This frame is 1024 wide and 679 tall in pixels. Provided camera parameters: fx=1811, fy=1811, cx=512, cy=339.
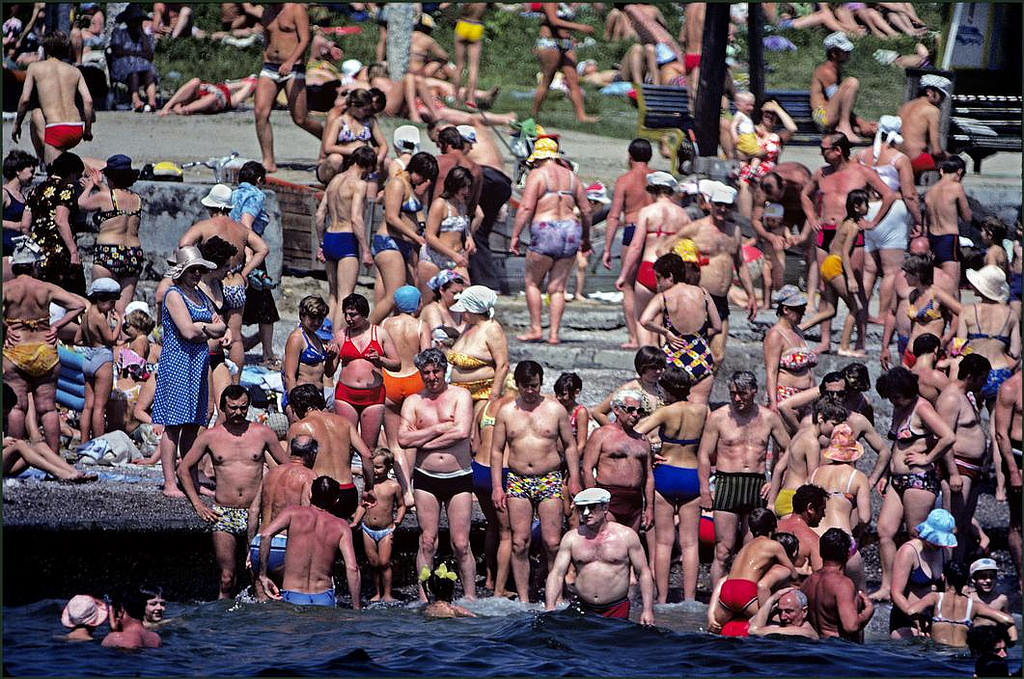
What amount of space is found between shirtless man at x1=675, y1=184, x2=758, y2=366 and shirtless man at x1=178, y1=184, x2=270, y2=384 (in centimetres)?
338

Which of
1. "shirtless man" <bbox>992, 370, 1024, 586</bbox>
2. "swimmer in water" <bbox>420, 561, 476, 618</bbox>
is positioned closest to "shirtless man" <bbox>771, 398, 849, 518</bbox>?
"shirtless man" <bbox>992, 370, 1024, 586</bbox>

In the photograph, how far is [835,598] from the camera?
35.7 feet

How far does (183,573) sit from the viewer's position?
477 inches

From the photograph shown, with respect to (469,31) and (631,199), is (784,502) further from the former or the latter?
(469,31)

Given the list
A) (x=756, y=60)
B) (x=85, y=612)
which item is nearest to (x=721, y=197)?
(x=85, y=612)

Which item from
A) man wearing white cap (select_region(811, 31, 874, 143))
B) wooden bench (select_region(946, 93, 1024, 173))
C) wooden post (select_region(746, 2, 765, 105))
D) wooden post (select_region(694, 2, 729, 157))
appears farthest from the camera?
wooden post (select_region(746, 2, 765, 105))

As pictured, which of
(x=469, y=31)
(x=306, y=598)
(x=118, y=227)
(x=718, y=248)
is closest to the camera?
(x=306, y=598)

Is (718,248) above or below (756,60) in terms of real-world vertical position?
below

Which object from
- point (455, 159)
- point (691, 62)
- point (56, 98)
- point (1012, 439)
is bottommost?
point (1012, 439)

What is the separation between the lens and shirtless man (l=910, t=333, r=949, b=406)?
512 inches

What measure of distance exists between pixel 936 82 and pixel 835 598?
8.11 metres

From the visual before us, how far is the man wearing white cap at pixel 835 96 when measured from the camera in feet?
63.9

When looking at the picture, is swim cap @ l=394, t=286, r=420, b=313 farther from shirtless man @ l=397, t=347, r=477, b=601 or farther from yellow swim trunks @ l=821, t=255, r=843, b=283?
yellow swim trunks @ l=821, t=255, r=843, b=283

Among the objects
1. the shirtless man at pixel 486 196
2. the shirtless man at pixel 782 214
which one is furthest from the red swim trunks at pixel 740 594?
the shirtless man at pixel 486 196
